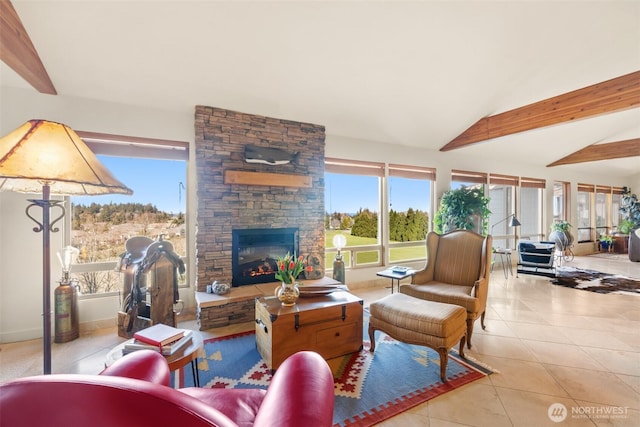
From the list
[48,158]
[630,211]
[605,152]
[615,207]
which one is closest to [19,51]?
[48,158]

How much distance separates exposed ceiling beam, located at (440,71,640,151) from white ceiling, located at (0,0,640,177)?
135mm

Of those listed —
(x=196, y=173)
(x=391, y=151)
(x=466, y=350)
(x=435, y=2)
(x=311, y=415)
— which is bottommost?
(x=466, y=350)

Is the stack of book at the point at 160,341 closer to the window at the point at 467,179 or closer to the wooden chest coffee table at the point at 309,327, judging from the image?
the wooden chest coffee table at the point at 309,327

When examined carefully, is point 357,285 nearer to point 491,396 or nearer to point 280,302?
point 280,302

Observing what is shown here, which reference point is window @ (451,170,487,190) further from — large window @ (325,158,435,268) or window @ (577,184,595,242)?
window @ (577,184,595,242)

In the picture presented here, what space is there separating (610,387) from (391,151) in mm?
3905

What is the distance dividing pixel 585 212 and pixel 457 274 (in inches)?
337

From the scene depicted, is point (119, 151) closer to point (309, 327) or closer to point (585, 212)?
point (309, 327)

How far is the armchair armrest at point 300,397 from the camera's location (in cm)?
80

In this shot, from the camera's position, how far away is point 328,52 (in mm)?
2924

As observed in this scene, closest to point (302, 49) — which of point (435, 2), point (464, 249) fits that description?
point (435, 2)

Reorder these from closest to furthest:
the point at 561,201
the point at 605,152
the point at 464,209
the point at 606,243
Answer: the point at 464,209, the point at 605,152, the point at 561,201, the point at 606,243

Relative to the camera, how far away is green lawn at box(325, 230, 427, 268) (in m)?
4.62

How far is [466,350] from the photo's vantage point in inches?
102
